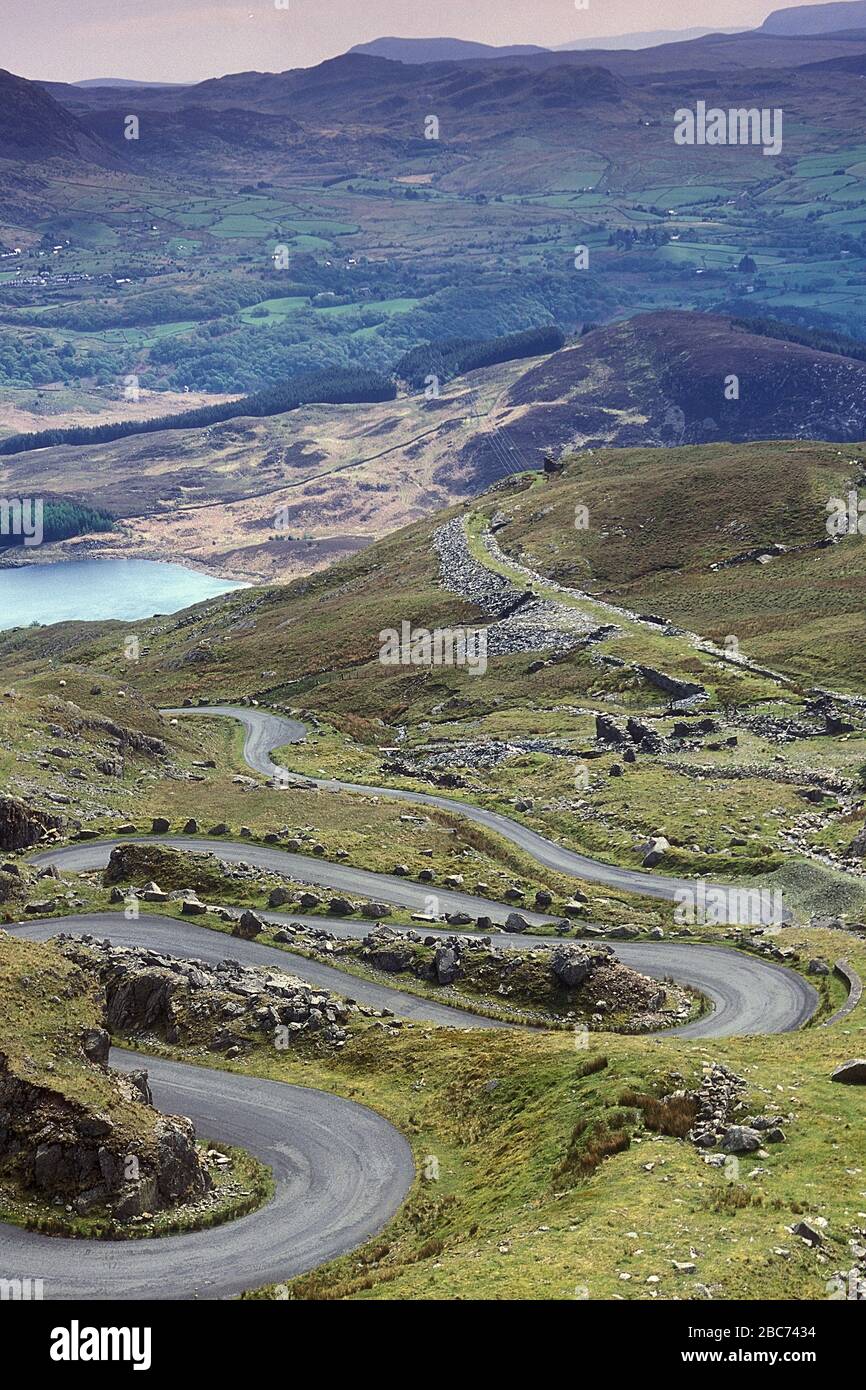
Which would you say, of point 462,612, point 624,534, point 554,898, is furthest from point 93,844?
point 624,534

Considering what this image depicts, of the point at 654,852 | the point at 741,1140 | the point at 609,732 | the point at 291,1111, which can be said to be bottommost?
the point at 654,852

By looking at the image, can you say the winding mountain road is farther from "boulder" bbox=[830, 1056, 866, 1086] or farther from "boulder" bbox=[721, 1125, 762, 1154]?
"boulder" bbox=[830, 1056, 866, 1086]

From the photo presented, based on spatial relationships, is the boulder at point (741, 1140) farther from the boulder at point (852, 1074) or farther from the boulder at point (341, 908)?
the boulder at point (341, 908)

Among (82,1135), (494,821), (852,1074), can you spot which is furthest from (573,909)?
(82,1135)

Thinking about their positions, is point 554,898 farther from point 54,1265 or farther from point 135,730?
point 135,730

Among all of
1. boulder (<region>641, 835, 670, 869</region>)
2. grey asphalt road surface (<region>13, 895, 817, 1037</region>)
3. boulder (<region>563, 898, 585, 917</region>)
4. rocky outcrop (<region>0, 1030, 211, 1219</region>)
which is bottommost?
boulder (<region>641, 835, 670, 869</region>)

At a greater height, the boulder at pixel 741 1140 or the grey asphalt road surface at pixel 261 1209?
the boulder at pixel 741 1140

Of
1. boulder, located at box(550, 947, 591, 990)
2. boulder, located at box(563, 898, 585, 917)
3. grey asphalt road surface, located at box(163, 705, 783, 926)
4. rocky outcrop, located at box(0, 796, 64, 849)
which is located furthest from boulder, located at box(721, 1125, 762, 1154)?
rocky outcrop, located at box(0, 796, 64, 849)

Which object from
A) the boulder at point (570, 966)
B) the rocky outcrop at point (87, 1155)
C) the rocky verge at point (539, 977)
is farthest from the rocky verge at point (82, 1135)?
the boulder at point (570, 966)

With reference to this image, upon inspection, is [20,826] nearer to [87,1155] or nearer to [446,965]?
[446,965]

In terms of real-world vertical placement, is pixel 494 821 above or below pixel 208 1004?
below

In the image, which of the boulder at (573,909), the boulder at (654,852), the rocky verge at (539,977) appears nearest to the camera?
the rocky verge at (539,977)

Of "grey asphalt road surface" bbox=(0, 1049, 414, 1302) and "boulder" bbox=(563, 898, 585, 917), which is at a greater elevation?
"grey asphalt road surface" bbox=(0, 1049, 414, 1302)
